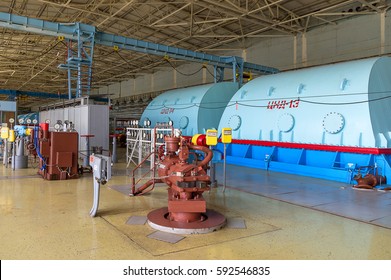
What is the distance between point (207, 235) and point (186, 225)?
319 millimetres

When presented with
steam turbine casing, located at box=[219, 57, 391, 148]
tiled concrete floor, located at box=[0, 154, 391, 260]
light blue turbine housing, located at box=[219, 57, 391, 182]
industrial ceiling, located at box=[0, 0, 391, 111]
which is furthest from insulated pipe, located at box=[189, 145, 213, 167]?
industrial ceiling, located at box=[0, 0, 391, 111]

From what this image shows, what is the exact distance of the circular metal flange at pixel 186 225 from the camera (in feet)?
12.4

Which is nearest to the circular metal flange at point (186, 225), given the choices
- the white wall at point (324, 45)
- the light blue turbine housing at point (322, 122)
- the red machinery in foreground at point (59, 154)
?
the red machinery in foreground at point (59, 154)

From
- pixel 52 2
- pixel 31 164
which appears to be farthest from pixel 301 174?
pixel 52 2

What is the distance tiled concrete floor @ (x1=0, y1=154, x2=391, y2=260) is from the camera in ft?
10.4

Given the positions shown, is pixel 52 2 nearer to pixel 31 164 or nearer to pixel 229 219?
pixel 31 164

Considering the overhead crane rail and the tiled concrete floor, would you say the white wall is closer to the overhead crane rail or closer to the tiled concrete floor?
the overhead crane rail

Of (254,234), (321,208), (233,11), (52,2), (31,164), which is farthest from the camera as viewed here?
(233,11)

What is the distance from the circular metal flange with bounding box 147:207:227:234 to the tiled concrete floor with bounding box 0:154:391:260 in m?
0.11

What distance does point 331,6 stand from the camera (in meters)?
12.9

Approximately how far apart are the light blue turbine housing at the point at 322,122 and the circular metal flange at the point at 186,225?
4183 mm

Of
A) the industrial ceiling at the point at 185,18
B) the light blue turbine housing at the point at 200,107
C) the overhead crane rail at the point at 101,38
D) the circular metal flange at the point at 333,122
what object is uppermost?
the industrial ceiling at the point at 185,18

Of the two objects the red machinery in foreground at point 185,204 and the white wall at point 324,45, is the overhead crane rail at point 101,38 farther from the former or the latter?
the red machinery in foreground at point 185,204

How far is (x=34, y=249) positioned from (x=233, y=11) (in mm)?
12555
